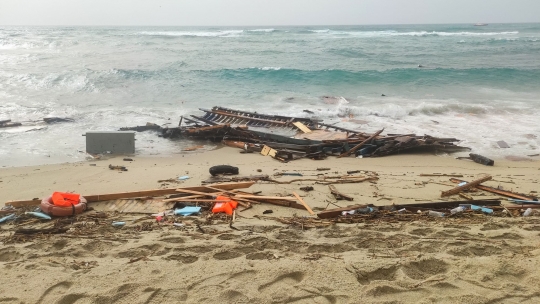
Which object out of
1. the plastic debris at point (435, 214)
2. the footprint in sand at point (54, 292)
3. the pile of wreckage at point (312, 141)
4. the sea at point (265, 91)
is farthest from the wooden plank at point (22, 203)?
the plastic debris at point (435, 214)

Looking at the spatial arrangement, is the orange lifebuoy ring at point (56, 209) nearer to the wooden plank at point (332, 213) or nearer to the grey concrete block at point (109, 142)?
the wooden plank at point (332, 213)

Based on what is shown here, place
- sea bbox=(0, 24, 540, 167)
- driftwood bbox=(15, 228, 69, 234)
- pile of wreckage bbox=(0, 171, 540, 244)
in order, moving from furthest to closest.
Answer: sea bbox=(0, 24, 540, 167), pile of wreckage bbox=(0, 171, 540, 244), driftwood bbox=(15, 228, 69, 234)

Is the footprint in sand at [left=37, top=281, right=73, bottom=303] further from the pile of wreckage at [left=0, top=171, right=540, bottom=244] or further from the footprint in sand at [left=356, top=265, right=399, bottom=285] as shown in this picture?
Result: the footprint in sand at [left=356, top=265, right=399, bottom=285]

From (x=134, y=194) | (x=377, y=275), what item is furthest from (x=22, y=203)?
(x=377, y=275)

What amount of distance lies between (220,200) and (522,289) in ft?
13.3

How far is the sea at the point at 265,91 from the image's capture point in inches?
500

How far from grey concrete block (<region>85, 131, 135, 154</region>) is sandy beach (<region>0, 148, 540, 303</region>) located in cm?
515

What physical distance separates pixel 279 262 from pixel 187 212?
2.22 metres

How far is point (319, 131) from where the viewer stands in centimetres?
1226

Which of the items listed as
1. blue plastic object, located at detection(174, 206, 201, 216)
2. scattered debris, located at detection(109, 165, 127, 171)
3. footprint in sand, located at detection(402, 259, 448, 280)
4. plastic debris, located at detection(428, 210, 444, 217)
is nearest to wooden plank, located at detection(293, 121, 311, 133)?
scattered debris, located at detection(109, 165, 127, 171)

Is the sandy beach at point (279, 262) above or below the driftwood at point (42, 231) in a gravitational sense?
above

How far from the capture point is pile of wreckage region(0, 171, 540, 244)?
5.41 metres

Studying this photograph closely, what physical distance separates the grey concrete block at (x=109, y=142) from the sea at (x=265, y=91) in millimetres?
446

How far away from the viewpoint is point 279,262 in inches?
167
